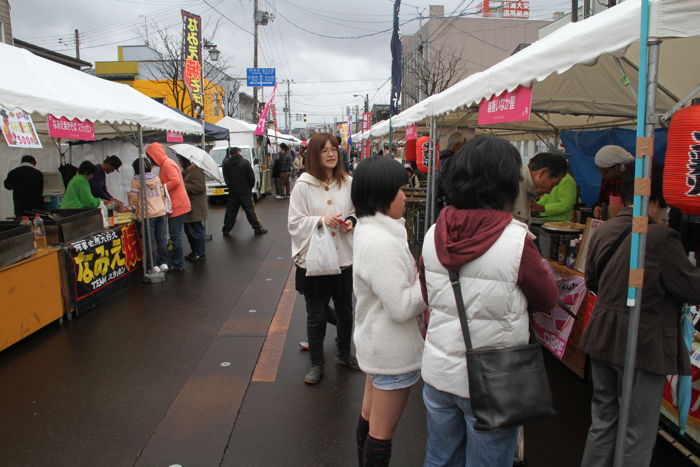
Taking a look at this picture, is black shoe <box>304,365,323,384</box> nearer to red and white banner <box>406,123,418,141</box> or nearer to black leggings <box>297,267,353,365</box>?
black leggings <box>297,267,353,365</box>

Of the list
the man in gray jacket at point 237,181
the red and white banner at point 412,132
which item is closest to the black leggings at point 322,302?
the red and white banner at point 412,132

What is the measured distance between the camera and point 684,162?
1.87 meters

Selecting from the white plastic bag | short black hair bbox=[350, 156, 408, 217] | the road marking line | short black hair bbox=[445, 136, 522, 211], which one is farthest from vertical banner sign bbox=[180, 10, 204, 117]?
short black hair bbox=[445, 136, 522, 211]

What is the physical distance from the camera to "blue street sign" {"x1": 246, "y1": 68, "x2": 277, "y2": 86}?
62.6 ft

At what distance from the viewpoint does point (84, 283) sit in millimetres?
5613

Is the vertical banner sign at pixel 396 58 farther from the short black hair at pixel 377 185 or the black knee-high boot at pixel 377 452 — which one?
the black knee-high boot at pixel 377 452

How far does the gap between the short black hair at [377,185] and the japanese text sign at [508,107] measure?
1.18 meters

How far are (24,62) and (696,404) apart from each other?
6.96 metres

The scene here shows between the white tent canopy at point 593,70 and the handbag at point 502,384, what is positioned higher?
the white tent canopy at point 593,70

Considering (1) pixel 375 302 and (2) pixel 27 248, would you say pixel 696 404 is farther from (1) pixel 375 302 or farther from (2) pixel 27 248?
(2) pixel 27 248

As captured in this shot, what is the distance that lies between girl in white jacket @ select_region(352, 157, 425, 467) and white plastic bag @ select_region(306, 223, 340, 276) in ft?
3.63

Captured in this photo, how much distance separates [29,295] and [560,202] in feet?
19.0

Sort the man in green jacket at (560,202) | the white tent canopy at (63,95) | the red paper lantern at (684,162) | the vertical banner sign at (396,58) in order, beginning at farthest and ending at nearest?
the vertical banner sign at (396,58)
the man in green jacket at (560,202)
the white tent canopy at (63,95)
the red paper lantern at (684,162)

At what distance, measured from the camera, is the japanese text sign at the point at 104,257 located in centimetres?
554
